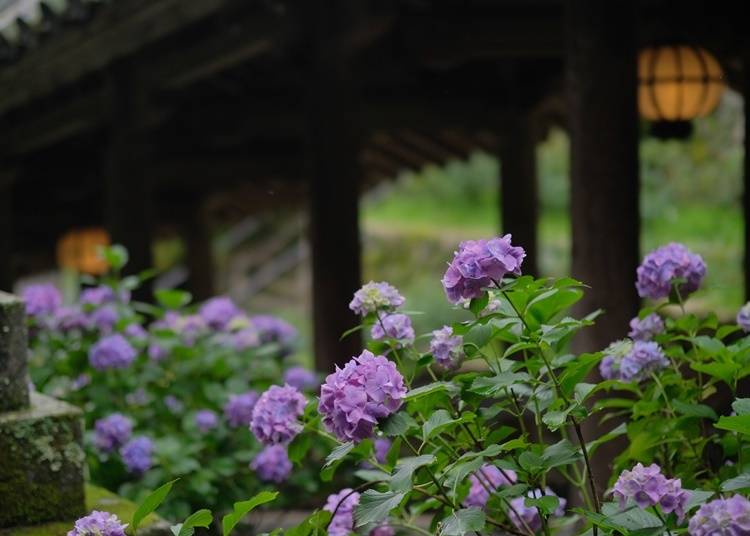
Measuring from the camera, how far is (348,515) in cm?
215

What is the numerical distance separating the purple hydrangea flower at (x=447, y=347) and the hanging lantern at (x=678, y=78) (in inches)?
121

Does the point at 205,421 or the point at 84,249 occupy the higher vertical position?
the point at 205,421

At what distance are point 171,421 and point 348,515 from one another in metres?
1.78

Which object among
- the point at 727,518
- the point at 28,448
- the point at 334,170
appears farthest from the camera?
the point at 334,170

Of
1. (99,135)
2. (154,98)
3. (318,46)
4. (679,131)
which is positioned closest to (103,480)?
(318,46)

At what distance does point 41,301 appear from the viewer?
4117 millimetres

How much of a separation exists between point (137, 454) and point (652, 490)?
1916mm

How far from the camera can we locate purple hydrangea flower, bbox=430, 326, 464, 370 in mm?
2000

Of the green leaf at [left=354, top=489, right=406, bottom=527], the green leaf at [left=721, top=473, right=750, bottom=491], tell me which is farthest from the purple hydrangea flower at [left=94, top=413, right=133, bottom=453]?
the green leaf at [left=721, top=473, right=750, bottom=491]

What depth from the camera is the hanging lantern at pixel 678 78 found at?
487cm

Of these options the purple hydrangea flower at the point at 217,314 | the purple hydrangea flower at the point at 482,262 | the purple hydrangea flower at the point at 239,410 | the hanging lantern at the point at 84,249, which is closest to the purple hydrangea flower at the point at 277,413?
the purple hydrangea flower at the point at 482,262

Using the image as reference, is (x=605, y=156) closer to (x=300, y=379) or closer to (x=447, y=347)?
(x=300, y=379)

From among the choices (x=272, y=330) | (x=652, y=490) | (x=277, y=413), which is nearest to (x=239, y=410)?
(x=272, y=330)

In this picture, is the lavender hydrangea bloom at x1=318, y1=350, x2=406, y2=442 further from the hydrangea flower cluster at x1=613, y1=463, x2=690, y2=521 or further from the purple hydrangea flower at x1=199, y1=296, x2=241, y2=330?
the purple hydrangea flower at x1=199, y1=296, x2=241, y2=330
